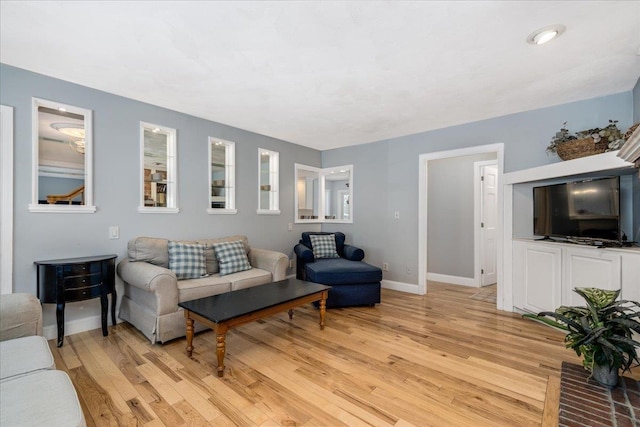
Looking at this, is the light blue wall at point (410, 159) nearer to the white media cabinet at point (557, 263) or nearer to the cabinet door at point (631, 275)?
the white media cabinet at point (557, 263)

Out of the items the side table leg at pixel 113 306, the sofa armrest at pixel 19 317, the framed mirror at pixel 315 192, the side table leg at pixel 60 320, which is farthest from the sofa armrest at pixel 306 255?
the sofa armrest at pixel 19 317

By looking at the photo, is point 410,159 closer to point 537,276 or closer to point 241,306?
point 537,276

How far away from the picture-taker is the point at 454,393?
186 cm

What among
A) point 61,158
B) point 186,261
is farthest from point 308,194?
point 61,158

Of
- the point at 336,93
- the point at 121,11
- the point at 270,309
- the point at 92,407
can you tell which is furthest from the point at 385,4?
the point at 92,407

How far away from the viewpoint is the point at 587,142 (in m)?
2.60

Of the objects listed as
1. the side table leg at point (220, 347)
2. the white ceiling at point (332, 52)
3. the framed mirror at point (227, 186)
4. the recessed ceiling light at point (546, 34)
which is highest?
the white ceiling at point (332, 52)

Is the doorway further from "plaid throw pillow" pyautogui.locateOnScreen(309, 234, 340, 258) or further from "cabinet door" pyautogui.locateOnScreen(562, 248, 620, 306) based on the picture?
"plaid throw pillow" pyautogui.locateOnScreen(309, 234, 340, 258)

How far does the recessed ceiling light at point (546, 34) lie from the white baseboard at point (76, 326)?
14.5 feet

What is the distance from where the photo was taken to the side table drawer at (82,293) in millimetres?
2428

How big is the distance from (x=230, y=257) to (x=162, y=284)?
3.18 ft

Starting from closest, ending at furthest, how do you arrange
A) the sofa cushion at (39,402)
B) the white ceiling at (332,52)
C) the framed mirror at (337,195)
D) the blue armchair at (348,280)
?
the sofa cushion at (39,402) → the white ceiling at (332,52) → the blue armchair at (348,280) → the framed mirror at (337,195)

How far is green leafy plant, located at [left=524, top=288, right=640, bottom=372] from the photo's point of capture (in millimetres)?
1205

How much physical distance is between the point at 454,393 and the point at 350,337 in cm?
104
